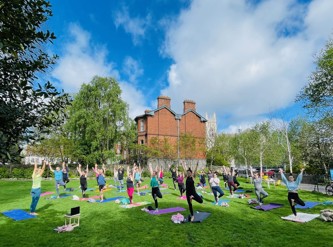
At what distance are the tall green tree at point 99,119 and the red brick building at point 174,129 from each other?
3742 mm

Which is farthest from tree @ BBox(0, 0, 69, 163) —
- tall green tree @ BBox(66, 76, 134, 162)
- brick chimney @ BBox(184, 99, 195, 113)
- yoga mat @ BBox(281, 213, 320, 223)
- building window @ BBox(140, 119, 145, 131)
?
brick chimney @ BBox(184, 99, 195, 113)

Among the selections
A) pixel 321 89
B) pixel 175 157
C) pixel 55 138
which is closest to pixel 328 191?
pixel 321 89

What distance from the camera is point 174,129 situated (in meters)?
53.7

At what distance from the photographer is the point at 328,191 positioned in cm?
2244

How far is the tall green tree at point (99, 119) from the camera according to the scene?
4681 centimetres

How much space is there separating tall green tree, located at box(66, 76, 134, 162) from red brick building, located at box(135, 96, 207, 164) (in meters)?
3.74

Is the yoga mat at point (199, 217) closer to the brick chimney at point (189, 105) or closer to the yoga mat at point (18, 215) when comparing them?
the yoga mat at point (18, 215)

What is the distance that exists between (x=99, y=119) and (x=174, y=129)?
15.3 meters

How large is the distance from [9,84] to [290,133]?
7334 centimetres

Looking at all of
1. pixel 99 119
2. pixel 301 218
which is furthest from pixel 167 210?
pixel 99 119

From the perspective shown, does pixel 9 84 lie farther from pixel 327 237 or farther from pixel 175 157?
pixel 175 157

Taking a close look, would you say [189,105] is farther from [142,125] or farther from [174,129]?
[142,125]

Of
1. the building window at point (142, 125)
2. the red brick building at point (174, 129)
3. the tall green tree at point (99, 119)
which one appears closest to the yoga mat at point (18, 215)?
the tall green tree at point (99, 119)

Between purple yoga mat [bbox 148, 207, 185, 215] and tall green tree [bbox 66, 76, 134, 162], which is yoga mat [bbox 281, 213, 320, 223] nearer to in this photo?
purple yoga mat [bbox 148, 207, 185, 215]
